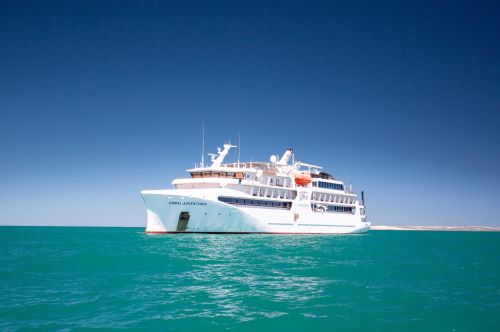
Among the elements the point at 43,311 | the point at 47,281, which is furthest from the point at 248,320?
the point at 47,281

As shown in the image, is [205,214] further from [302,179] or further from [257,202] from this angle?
[302,179]

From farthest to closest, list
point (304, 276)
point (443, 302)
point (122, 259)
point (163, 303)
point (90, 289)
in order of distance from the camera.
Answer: point (122, 259) → point (304, 276) → point (90, 289) → point (443, 302) → point (163, 303)

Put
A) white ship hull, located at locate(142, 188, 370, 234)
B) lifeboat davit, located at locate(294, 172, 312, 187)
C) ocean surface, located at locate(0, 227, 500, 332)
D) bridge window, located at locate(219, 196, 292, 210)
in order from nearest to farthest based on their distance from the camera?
ocean surface, located at locate(0, 227, 500, 332), white ship hull, located at locate(142, 188, 370, 234), bridge window, located at locate(219, 196, 292, 210), lifeboat davit, located at locate(294, 172, 312, 187)

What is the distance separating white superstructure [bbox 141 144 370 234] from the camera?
44.1m

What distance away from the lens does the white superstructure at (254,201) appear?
4409 centimetres

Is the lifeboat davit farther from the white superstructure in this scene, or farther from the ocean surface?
the ocean surface

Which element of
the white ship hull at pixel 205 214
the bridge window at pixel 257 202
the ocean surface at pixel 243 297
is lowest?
the ocean surface at pixel 243 297

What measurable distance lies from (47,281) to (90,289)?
3.03 metres

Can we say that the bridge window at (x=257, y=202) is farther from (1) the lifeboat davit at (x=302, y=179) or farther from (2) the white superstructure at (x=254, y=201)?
(1) the lifeboat davit at (x=302, y=179)

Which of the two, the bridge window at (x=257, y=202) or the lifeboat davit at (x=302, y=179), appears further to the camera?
the lifeboat davit at (x=302, y=179)

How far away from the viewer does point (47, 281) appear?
16.0 metres

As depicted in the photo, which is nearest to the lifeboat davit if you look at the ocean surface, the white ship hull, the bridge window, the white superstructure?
the white superstructure

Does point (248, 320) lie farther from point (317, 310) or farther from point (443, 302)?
point (443, 302)

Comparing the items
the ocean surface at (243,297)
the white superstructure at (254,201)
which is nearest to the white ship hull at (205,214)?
the white superstructure at (254,201)
